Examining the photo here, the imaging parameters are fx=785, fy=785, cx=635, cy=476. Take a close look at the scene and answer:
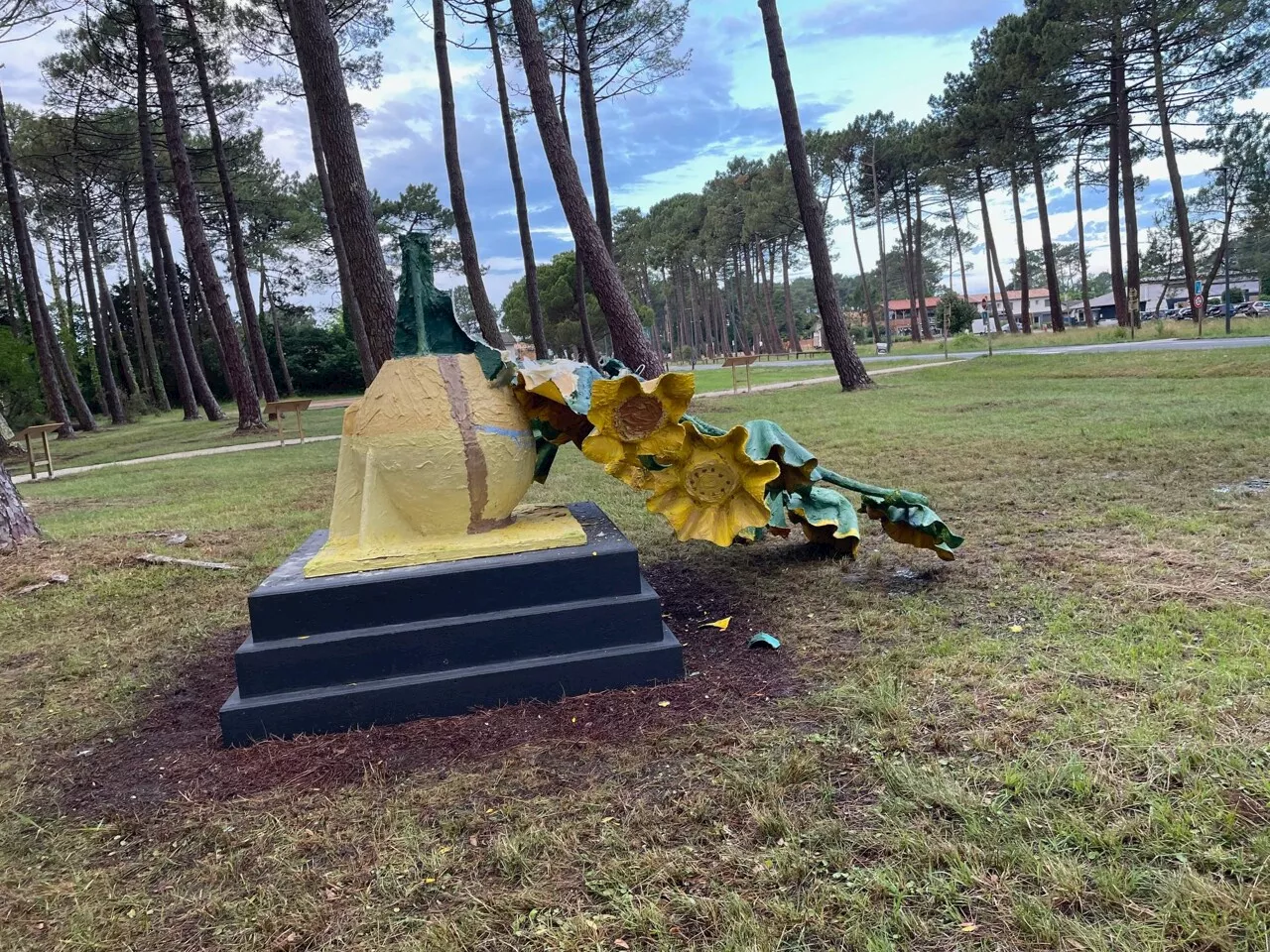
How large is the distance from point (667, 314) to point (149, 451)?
56.2 metres

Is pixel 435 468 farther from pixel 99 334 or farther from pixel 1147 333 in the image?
pixel 99 334

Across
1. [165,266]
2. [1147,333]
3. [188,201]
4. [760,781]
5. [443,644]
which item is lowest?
[760,781]

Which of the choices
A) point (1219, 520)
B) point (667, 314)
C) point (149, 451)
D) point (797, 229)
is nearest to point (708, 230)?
point (797, 229)

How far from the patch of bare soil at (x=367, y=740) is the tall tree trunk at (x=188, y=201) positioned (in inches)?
581

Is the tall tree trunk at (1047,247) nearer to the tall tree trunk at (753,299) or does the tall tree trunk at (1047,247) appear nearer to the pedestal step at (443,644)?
the tall tree trunk at (753,299)

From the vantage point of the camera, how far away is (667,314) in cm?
6838

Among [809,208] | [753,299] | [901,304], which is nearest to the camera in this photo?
[809,208]

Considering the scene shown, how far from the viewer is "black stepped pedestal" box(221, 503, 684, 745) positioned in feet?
9.05

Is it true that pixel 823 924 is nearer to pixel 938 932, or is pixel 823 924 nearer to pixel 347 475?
pixel 938 932

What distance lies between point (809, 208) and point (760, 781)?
510 inches

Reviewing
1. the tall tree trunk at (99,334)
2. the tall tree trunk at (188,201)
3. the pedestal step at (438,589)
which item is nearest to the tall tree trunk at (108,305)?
the tall tree trunk at (99,334)

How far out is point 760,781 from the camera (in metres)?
2.16

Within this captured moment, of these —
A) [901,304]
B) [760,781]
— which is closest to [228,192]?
[760,781]

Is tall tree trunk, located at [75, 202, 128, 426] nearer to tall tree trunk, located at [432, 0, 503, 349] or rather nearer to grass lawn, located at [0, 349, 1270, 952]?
tall tree trunk, located at [432, 0, 503, 349]
